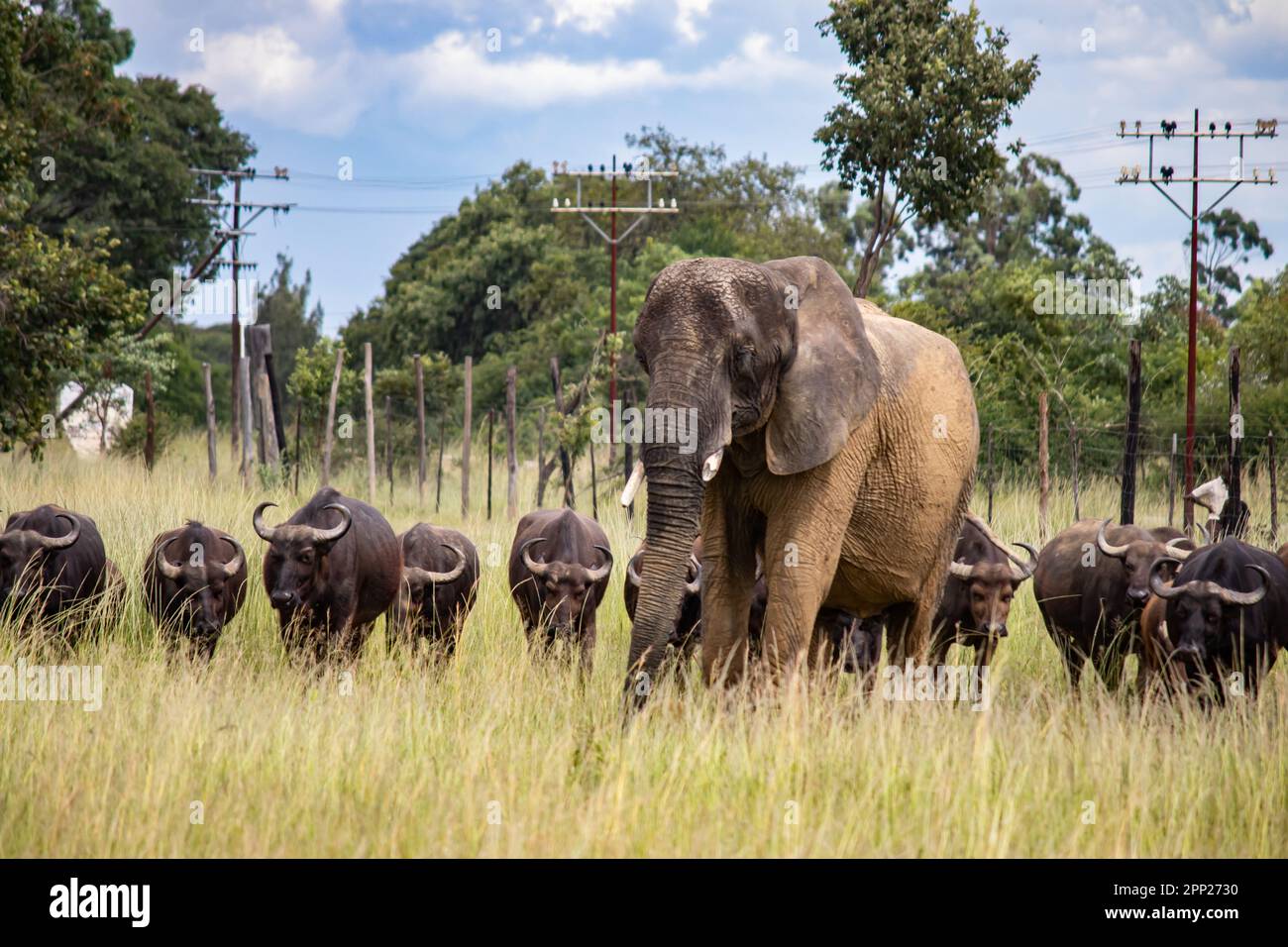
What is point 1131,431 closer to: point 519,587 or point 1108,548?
point 1108,548

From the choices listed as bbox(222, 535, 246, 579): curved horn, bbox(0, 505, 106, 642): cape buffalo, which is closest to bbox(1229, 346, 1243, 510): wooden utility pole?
bbox(222, 535, 246, 579): curved horn

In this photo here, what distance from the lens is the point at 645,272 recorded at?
38219mm

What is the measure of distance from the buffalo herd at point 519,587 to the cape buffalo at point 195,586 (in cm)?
1

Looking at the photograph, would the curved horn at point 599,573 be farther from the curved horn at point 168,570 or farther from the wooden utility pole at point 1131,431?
the wooden utility pole at point 1131,431

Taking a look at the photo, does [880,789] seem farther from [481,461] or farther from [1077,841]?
[481,461]

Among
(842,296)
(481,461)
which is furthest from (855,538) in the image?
(481,461)

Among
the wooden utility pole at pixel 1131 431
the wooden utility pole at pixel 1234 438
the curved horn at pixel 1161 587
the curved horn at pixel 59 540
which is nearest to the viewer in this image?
the curved horn at pixel 1161 587

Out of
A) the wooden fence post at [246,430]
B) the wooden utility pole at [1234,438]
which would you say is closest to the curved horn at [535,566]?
the wooden utility pole at [1234,438]

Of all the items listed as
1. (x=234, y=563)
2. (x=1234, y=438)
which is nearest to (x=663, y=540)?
(x=234, y=563)

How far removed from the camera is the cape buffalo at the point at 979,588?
10.2 meters

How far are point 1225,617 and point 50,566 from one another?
8106 millimetres

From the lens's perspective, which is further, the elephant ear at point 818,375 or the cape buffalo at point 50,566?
the cape buffalo at point 50,566

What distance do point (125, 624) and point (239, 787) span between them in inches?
218

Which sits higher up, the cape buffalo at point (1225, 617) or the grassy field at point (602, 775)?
the cape buffalo at point (1225, 617)
